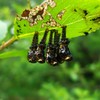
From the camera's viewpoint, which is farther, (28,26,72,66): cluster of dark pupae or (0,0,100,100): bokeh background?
(0,0,100,100): bokeh background

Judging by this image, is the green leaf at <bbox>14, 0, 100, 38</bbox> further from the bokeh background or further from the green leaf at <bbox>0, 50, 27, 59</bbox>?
the bokeh background

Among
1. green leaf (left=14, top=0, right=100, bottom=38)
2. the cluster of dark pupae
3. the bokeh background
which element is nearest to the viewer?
green leaf (left=14, top=0, right=100, bottom=38)

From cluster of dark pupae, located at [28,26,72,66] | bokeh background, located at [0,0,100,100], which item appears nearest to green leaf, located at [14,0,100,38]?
cluster of dark pupae, located at [28,26,72,66]

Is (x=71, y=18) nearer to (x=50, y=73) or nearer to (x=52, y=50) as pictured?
(x=52, y=50)

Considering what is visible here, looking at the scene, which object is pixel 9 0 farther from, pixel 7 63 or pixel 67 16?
pixel 67 16

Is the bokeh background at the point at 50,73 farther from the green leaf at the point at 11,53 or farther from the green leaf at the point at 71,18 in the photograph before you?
the green leaf at the point at 71,18

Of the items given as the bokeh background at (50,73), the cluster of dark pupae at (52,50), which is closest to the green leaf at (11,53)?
the cluster of dark pupae at (52,50)
